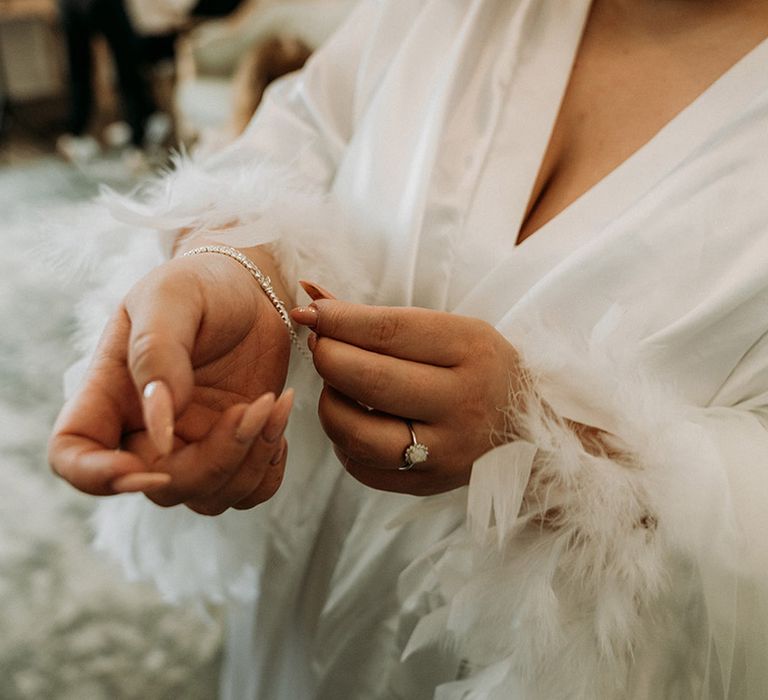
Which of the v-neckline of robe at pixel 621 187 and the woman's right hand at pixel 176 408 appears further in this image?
the v-neckline of robe at pixel 621 187

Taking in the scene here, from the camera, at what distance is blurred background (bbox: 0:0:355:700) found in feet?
3.76

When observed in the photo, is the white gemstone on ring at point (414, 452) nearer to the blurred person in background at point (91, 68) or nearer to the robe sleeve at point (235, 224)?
the robe sleeve at point (235, 224)

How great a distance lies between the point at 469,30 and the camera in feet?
2.22

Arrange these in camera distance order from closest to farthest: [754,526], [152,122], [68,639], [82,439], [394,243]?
[82,439] → [754,526] → [394,243] → [68,639] → [152,122]

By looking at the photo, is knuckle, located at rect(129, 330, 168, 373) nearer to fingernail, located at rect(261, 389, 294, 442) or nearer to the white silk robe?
fingernail, located at rect(261, 389, 294, 442)

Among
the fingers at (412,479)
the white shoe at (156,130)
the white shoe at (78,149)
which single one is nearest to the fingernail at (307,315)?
the fingers at (412,479)

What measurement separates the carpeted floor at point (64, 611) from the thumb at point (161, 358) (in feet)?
1.03

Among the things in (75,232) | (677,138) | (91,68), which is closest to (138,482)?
(75,232)

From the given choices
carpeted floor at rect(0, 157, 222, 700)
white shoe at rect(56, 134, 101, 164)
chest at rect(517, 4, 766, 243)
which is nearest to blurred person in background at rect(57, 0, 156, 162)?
white shoe at rect(56, 134, 101, 164)

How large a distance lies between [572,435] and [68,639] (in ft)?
3.38

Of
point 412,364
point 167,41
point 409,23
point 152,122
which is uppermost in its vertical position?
point 409,23

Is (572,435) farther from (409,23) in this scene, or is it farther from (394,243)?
(409,23)

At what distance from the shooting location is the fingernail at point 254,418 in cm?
38

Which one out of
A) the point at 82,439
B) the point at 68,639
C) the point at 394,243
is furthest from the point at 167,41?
the point at 82,439
